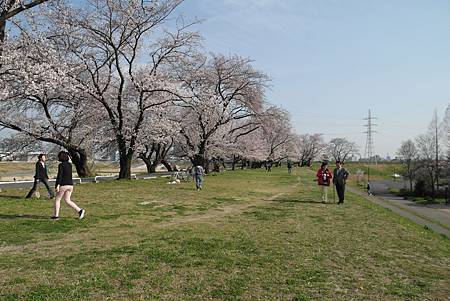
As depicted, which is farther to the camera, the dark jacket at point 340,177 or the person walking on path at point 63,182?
the dark jacket at point 340,177

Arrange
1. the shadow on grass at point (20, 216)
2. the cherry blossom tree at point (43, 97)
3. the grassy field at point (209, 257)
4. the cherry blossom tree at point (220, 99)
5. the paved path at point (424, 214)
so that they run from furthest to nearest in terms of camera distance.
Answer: the cherry blossom tree at point (220, 99)
the paved path at point (424, 214)
the cherry blossom tree at point (43, 97)
the shadow on grass at point (20, 216)
the grassy field at point (209, 257)

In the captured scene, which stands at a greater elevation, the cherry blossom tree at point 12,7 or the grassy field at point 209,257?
the cherry blossom tree at point 12,7

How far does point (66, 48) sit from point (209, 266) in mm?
17925

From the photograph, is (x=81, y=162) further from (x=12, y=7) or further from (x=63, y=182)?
(x=63, y=182)

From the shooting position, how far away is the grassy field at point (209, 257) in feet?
16.3

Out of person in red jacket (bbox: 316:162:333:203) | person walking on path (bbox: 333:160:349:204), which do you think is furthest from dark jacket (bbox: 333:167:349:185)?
person in red jacket (bbox: 316:162:333:203)

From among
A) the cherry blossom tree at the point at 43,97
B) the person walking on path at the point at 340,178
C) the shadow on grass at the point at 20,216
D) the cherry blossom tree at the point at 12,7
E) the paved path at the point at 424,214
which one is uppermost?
the cherry blossom tree at the point at 12,7

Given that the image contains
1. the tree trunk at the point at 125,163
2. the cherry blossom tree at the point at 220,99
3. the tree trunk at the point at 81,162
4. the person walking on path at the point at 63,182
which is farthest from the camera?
the cherry blossom tree at the point at 220,99

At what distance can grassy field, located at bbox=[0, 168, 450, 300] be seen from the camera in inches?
196

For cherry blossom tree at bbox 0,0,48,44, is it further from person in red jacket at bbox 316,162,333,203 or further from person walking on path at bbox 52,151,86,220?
person in red jacket at bbox 316,162,333,203

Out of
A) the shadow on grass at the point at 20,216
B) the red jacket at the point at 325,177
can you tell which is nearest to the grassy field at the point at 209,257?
the shadow on grass at the point at 20,216

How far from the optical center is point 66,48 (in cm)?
2053

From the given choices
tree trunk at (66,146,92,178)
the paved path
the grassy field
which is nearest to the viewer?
the grassy field

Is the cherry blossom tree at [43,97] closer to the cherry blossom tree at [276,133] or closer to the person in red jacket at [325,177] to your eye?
the person in red jacket at [325,177]
